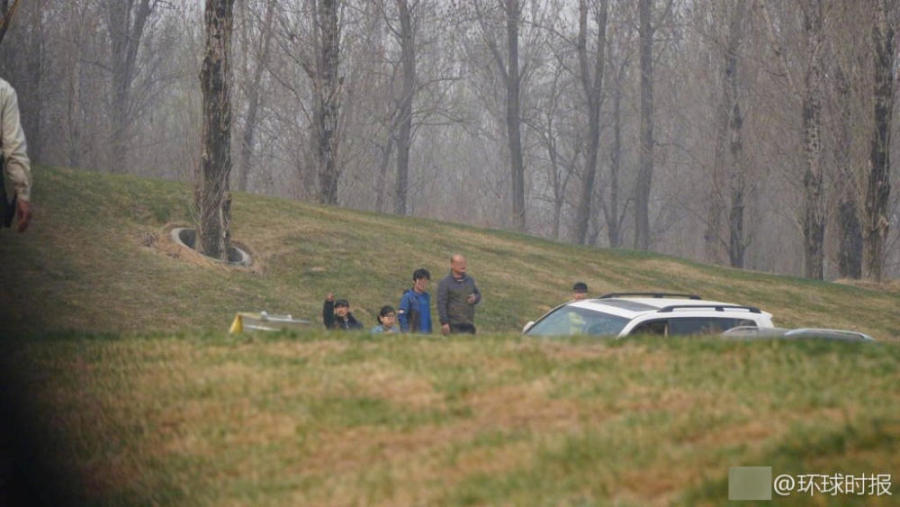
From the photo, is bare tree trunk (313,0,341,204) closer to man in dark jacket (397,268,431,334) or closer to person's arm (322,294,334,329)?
person's arm (322,294,334,329)

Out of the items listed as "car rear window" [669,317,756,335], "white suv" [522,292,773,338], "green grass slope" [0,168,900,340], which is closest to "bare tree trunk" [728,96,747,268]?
"green grass slope" [0,168,900,340]

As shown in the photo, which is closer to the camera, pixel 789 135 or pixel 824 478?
pixel 824 478

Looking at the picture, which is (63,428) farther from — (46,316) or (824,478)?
(46,316)

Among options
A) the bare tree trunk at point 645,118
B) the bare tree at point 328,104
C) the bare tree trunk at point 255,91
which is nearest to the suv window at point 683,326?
the bare tree at point 328,104

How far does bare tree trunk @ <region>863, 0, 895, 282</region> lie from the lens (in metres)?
34.1

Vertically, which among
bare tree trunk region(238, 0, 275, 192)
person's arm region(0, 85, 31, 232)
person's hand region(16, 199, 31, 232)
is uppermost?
bare tree trunk region(238, 0, 275, 192)

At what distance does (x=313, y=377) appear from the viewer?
8.18 meters

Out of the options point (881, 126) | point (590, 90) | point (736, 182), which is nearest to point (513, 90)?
point (590, 90)

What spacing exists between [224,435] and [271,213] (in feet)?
68.2

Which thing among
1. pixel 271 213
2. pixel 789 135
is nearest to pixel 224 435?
pixel 271 213

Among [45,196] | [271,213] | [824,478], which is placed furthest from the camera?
[271,213]

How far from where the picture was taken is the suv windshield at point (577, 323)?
12.6 meters

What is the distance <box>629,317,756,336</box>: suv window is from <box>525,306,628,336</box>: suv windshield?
26cm

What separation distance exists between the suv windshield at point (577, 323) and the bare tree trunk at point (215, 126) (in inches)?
410
